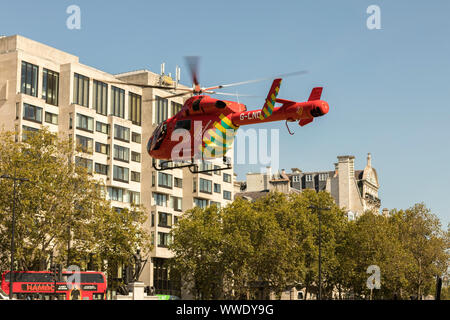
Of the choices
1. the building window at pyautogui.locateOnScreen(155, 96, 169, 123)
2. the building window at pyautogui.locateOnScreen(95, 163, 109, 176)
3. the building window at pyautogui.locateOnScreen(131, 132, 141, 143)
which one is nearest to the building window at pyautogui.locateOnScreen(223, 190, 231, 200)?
the building window at pyautogui.locateOnScreen(155, 96, 169, 123)

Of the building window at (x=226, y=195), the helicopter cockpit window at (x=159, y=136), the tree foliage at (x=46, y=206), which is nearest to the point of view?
the helicopter cockpit window at (x=159, y=136)

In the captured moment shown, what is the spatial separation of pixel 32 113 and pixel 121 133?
1488cm

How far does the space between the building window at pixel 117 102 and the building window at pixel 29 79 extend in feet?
42.2

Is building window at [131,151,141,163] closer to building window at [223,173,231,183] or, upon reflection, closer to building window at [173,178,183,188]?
building window at [173,178,183,188]

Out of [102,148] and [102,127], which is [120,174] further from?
[102,127]

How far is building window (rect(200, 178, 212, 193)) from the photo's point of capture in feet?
337

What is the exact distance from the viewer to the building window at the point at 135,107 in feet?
321

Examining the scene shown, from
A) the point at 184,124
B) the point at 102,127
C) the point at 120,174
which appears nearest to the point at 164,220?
the point at 120,174

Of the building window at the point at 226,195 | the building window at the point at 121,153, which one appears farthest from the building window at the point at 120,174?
the building window at the point at 226,195

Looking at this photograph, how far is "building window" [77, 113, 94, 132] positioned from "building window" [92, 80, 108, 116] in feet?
11.0

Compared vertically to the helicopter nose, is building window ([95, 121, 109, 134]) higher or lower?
higher

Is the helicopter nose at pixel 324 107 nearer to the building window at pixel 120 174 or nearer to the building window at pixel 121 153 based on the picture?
the building window at pixel 120 174

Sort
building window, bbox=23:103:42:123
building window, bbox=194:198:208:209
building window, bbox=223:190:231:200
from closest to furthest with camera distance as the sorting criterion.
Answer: building window, bbox=23:103:42:123 → building window, bbox=194:198:208:209 → building window, bbox=223:190:231:200
